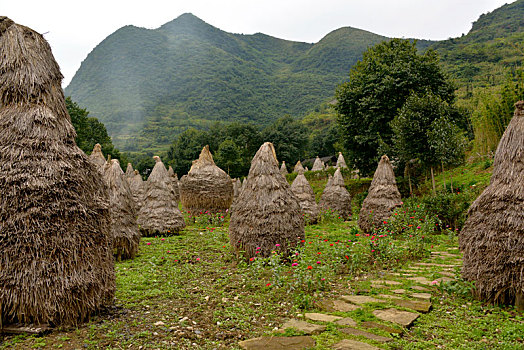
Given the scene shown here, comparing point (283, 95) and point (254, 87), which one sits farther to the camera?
point (254, 87)

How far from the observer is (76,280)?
4555mm

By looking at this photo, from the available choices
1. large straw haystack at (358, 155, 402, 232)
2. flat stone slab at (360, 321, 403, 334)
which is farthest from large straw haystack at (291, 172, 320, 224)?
flat stone slab at (360, 321, 403, 334)

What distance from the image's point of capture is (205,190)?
55.1 feet

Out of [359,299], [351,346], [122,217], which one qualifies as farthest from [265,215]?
[351,346]

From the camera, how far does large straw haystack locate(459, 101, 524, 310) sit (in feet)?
16.1

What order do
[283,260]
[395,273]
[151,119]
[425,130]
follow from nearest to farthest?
[395,273]
[283,260]
[425,130]
[151,119]

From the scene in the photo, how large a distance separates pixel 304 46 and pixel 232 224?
164m

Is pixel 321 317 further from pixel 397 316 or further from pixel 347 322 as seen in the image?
pixel 397 316

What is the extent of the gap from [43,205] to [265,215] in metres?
4.37

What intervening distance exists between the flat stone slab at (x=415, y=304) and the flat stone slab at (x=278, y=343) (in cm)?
190

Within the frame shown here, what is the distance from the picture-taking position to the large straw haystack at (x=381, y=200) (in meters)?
11.9

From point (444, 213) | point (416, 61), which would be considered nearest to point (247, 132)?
point (416, 61)

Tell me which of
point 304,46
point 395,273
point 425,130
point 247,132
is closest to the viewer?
point 395,273

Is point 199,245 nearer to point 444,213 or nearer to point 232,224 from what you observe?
point 232,224
